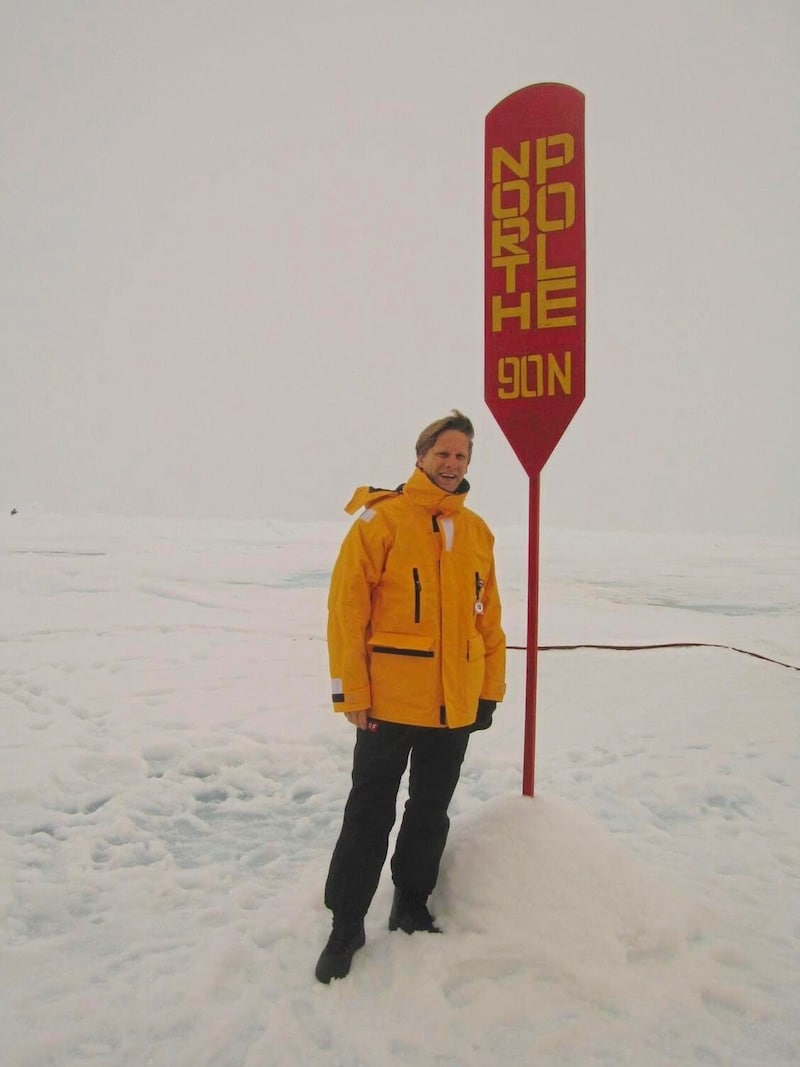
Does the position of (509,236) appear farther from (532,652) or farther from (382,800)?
(382,800)

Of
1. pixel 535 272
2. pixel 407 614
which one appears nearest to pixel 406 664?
pixel 407 614

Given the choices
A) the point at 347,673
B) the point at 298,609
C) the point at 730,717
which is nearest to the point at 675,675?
the point at 730,717

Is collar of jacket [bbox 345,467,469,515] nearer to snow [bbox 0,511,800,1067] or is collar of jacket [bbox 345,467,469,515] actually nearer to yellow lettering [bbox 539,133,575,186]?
snow [bbox 0,511,800,1067]

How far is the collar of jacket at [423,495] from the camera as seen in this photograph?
2064 mm

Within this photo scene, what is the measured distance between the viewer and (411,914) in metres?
2.15

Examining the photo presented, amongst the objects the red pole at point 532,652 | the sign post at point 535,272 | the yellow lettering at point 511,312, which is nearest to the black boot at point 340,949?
the red pole at point 532,652

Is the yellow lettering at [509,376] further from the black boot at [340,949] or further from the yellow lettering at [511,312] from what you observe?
the black boot at [340,949]

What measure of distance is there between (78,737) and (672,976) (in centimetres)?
338

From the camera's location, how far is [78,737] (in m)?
3.97

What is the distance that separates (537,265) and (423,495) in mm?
1131

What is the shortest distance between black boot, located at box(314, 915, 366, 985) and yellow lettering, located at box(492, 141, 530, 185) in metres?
2.68

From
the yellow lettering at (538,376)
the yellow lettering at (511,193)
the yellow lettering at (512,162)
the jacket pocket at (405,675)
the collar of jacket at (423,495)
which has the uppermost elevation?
the yellow lettering at (512,162)

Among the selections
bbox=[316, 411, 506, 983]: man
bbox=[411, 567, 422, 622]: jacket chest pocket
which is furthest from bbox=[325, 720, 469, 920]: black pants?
bbox=[411, 567, 422, 622]: jacket chest pocket

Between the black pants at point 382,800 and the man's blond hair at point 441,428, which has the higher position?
the man's blond hair at point 441,428
